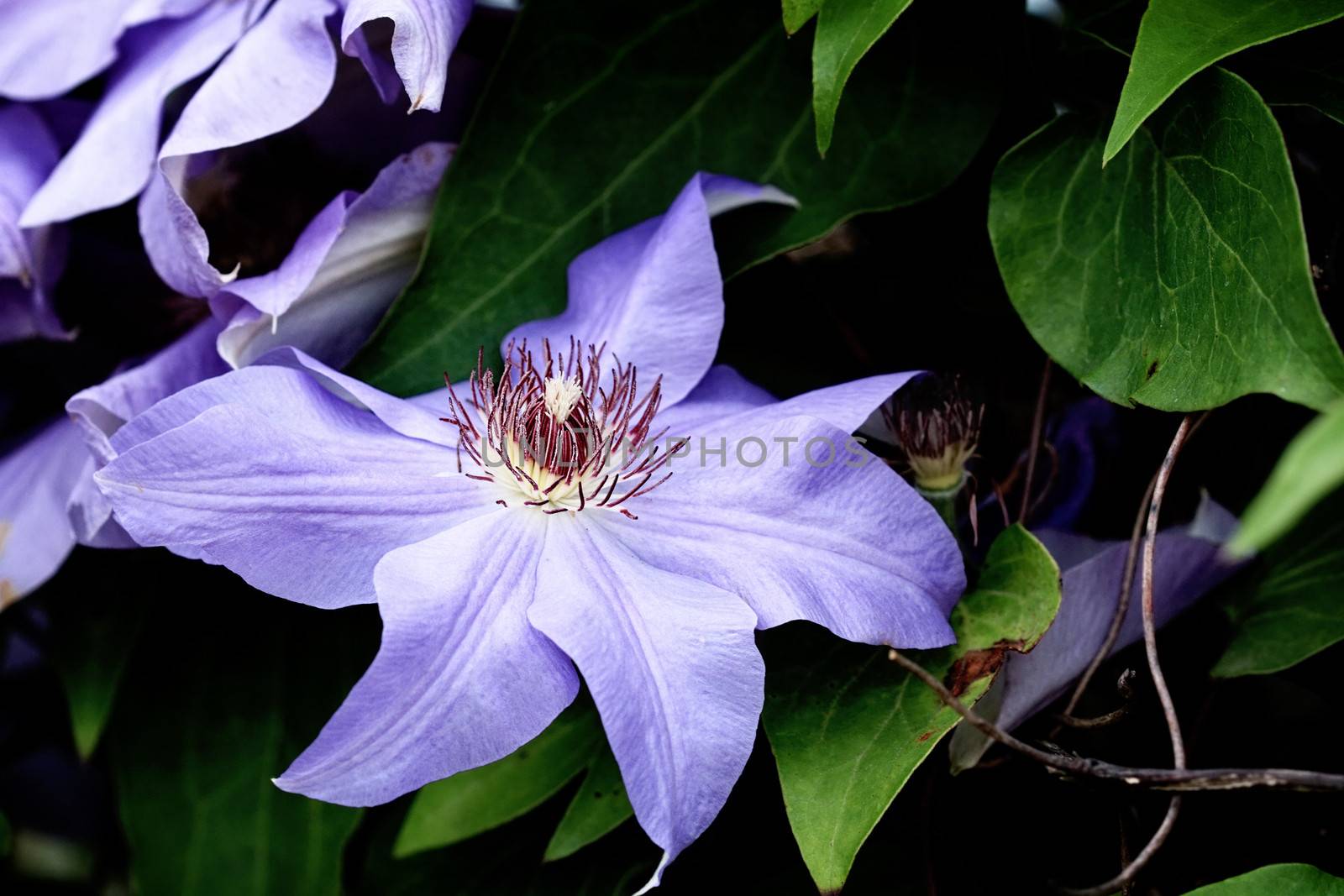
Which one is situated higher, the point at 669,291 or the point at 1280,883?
the point at 669,291

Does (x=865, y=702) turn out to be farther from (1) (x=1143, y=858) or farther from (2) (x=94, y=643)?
(2) (x=94, y=643)

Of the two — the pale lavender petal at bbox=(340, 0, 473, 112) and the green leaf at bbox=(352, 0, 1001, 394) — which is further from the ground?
the pale lavender petal at bbox=(340, 0, 473, 112)

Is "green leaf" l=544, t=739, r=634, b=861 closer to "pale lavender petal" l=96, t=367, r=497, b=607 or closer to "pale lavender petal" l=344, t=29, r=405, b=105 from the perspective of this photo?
"pale lavender petal" l=96, t=367, r=497, b=607

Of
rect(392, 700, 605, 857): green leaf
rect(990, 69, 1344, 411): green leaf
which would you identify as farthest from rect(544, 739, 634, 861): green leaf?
rect(990, 69, 1344, 411): green leaf

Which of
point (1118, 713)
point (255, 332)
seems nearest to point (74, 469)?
point (255, 332)

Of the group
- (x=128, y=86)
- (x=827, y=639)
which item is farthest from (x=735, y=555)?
(x=128, y=86)

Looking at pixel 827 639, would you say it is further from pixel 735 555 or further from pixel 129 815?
pixel 129 815

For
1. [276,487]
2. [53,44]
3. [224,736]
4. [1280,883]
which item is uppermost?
[53,44]
